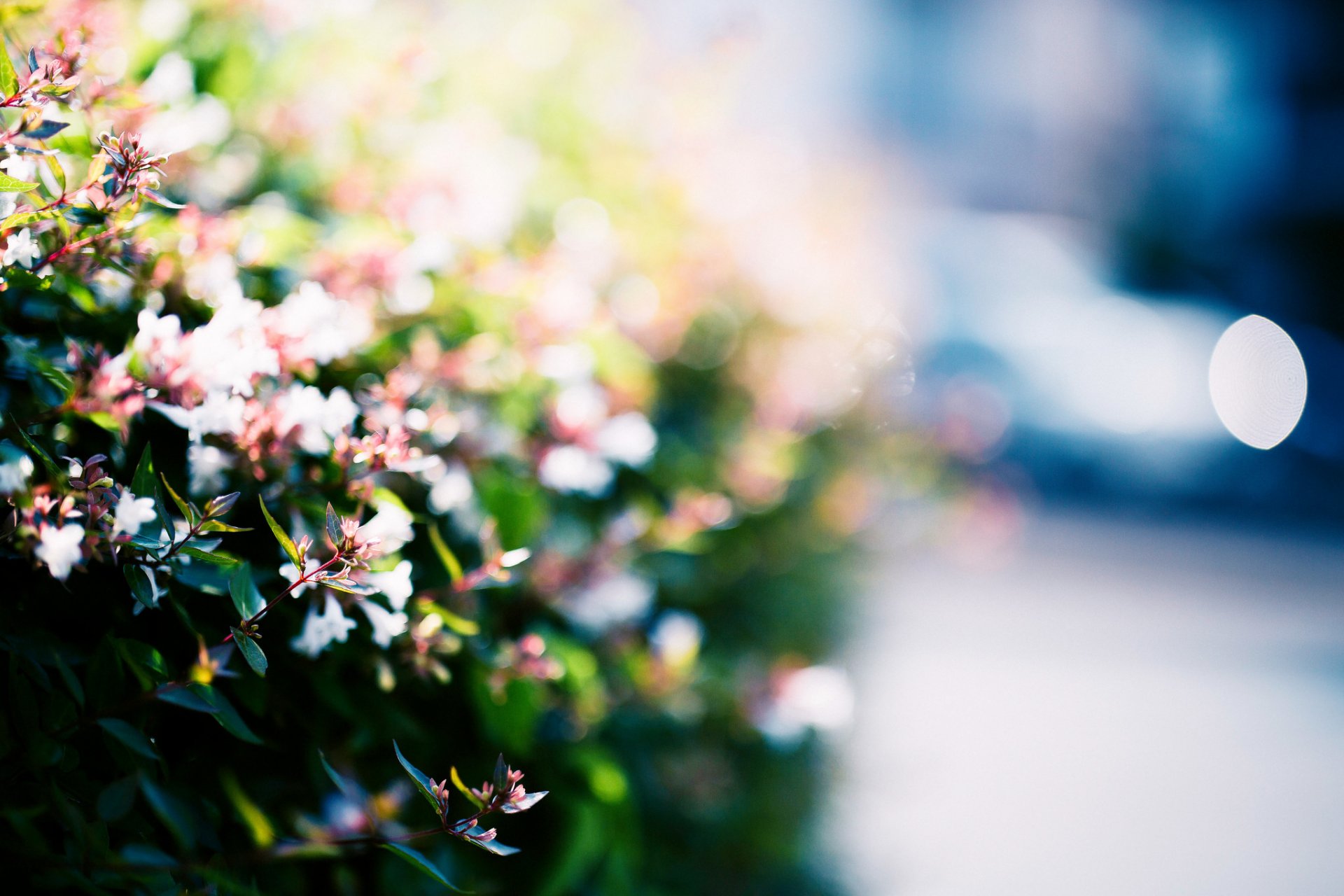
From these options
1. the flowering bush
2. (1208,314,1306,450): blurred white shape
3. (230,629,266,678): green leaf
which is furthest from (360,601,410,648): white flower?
(1208,314,1306,450): blurred white shape

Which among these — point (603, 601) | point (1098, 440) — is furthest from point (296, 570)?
point (1098, 440)

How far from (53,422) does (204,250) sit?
9.2 inches

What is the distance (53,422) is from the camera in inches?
31.8

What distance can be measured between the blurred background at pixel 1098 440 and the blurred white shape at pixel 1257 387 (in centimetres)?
3

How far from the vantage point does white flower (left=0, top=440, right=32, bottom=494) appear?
2.30 feet

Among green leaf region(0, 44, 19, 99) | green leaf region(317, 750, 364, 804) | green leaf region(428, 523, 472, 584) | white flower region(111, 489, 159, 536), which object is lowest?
green leaf region(317, 750, 364, 804)

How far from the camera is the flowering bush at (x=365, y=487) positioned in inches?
30.1

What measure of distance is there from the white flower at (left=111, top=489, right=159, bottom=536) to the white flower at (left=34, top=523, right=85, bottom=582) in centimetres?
3

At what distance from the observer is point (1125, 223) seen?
1346 cm

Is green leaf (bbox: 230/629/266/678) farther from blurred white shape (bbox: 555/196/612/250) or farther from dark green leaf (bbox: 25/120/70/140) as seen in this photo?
blurred white shape (bbox: 555/196/612/250)

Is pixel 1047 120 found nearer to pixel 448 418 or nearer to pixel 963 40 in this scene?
pixel 963 40

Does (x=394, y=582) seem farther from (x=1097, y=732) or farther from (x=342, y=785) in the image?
(x=1097, y=732)

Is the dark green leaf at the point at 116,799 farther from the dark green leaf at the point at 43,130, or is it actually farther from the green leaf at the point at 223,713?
the dark green leaf at the point at 43,130

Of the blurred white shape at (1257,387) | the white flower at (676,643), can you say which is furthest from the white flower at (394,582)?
the blurred white shape at (1257,387)
